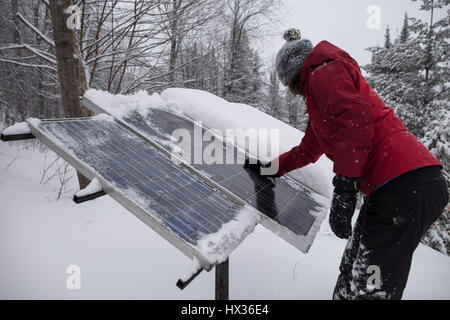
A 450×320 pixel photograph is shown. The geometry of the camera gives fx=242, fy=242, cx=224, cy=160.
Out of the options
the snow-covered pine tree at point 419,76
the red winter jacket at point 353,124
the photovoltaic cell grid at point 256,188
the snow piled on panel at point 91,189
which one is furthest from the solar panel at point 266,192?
the snow-covered pine tree at point 419,76

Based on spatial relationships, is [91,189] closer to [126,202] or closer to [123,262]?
[126,202]

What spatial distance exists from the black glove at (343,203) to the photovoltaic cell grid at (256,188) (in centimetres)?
26

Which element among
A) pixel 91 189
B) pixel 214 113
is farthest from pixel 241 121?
pixel 91 189

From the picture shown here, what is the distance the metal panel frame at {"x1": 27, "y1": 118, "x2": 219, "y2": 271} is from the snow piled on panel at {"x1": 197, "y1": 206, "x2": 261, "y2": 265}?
0.16 feet

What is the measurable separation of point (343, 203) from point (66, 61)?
4.48m

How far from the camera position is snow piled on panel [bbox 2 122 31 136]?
1.67m

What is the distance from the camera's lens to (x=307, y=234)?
1.91 metres

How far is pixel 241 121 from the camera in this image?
350 centimetres

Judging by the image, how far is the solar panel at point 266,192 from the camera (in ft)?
6.14

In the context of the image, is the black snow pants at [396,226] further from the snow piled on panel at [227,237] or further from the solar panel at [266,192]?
the snow piled on panel at [227,237]

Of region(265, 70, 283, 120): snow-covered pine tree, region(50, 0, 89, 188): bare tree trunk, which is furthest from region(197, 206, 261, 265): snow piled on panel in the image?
region(265, 70, 283, 120): snow-covered pine tree

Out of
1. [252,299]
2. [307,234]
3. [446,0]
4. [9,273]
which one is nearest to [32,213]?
[9,273]

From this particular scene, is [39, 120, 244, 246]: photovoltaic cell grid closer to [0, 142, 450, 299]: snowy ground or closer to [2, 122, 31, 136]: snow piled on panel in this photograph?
[2, 122, 31, 136]: snow piled on panel
